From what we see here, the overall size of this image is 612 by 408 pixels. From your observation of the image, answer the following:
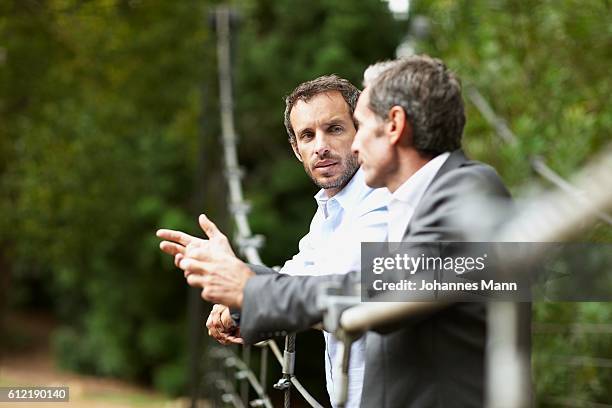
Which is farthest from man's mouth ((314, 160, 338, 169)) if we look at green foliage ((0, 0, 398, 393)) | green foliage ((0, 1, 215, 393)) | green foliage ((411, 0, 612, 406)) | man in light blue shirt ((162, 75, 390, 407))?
green foliage ((0, 1, 215, 393))

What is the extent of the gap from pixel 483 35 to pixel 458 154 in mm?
3540

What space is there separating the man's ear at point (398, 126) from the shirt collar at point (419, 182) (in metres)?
0.03

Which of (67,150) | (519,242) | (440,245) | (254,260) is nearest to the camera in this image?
(519,242)

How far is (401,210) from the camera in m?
0.98

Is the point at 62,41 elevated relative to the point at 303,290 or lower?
elevated

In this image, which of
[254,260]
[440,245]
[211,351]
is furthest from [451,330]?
[211,351]

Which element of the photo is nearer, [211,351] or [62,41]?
[211,351]

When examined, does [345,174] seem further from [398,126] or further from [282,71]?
[282,71]

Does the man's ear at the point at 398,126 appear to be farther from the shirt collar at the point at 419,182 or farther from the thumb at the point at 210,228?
the thumb at the point at 210,228

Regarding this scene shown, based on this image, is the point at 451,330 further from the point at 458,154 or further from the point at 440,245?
the point at 458,154

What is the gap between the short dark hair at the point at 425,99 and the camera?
0.92m

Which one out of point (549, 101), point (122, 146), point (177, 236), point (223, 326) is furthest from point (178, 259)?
point (122, 146)

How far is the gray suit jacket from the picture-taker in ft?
2.93

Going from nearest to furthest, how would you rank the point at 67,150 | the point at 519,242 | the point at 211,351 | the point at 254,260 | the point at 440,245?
the point at 519,242, the point at 440,245, the point at 254,260, the point at 211,351, the point at 67,150
